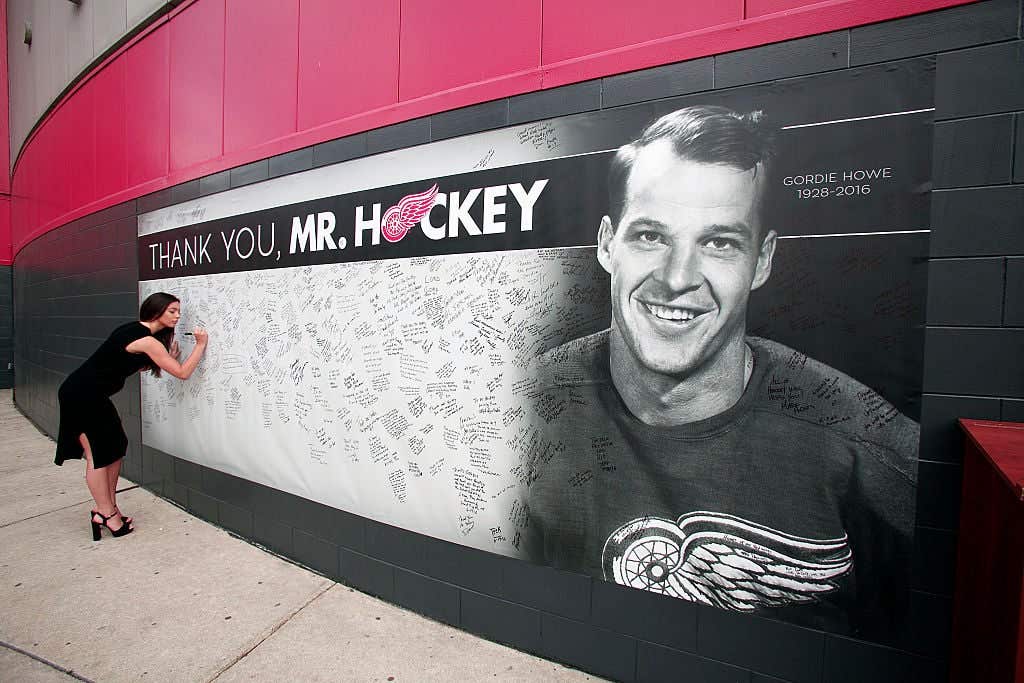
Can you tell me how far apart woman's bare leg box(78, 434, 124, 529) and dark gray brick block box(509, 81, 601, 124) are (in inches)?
155

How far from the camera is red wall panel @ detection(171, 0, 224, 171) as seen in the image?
12.0 ft

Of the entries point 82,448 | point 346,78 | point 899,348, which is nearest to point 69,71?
point 82,448

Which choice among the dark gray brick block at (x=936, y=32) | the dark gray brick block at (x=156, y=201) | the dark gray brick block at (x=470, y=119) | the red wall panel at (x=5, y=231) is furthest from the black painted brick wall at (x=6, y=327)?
the dark gray brick block at (x=936, y=32)

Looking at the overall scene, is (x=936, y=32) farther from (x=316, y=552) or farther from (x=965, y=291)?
(x=316, y=552)

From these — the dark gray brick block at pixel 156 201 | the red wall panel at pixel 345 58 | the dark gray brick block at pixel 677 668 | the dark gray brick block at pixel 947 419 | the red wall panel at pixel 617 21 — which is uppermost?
the red wall panel at pixel 345 58

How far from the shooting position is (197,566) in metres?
3.12

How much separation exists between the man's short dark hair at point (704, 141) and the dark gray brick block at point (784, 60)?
14cm

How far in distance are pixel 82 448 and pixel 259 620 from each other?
2306 millimetres

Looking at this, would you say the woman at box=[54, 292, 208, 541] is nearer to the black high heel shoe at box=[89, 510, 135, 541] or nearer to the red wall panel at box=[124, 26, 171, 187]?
the black high heel shoe at box=[89, 510, 135, 541]

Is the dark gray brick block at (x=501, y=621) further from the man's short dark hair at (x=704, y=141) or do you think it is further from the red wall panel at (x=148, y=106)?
the red wall panel at (x=148, y=106)

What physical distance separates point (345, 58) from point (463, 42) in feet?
3.01

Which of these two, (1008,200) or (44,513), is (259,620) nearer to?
(44,513)

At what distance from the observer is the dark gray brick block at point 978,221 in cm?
156

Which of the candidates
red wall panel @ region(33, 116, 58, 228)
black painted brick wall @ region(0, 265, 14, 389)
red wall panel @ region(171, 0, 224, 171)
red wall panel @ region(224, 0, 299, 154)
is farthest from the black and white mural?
black painted brick wall @ region(0, 265, 14, 389)
